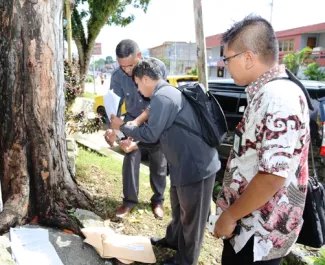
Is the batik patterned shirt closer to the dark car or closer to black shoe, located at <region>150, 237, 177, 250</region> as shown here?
black shoe, located at <region>150, 237, 177, 250</region>

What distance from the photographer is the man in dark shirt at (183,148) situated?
2082 mm

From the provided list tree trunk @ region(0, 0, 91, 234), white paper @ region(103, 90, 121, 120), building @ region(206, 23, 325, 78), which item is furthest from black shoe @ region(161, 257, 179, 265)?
building @ region(206, 23, 325, 78)

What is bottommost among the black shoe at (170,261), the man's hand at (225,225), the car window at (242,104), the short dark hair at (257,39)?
the black shoe at (170,261)

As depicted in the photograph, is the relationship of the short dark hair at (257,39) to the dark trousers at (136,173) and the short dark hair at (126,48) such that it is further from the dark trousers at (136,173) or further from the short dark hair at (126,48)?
the dark trousers at (136,173)

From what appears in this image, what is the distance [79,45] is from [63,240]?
16.1 m

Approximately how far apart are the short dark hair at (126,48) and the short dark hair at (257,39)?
1579 mm

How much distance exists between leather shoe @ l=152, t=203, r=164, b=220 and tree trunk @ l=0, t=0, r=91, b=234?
91cm

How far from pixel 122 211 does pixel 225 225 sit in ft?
6.00

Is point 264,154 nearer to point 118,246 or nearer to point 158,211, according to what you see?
point 118,246

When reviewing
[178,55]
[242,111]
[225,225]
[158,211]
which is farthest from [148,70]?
[178,55]

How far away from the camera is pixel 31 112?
2410mm

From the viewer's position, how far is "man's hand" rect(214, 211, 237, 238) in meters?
1.42

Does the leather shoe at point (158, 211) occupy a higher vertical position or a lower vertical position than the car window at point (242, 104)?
lower

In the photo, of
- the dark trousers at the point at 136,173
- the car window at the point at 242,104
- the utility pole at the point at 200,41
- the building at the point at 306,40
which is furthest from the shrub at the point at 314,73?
the dark trousers at the point at 136,173
